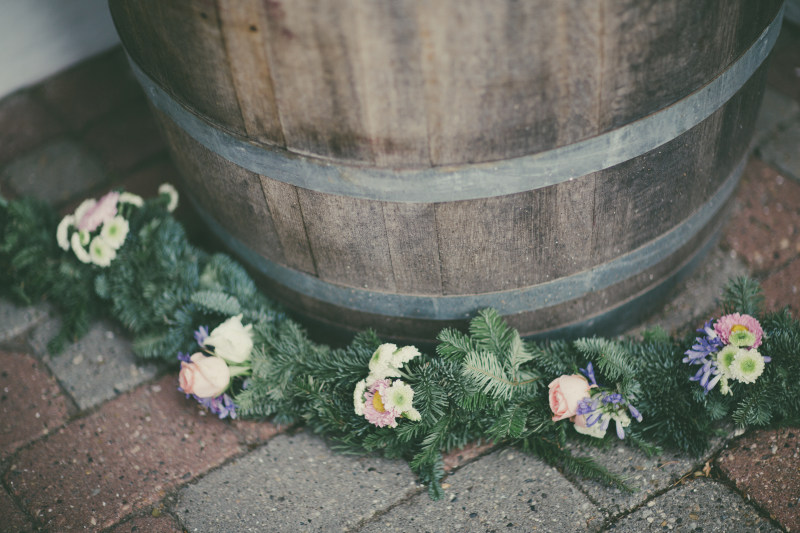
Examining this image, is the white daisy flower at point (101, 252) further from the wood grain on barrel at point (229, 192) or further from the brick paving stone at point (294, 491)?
the brick paving stone at point (294, 491)

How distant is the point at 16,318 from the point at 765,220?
237cm

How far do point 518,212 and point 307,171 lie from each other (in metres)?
0.47

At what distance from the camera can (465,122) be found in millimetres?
1459

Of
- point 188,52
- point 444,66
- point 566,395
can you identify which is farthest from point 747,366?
point 188,52

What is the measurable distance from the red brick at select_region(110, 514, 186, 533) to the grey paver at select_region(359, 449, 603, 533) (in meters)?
0.46

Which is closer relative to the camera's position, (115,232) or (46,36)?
(115,232)

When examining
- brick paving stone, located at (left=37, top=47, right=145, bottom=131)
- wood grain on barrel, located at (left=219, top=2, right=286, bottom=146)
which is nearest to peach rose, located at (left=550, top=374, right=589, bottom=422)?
wood grain on barrel, located at (left=219, top=2, right=286, bottom=146)

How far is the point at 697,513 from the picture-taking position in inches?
67.1

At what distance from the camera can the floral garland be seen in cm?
174

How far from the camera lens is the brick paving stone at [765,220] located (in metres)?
2.28

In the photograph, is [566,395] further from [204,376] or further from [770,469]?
[204,376]

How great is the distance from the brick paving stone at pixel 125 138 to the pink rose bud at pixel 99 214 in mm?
625

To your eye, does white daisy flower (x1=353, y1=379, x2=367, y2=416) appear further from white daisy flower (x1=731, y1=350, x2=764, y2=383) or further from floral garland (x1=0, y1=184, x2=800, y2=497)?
white daisy flower (x1=731, y1=350, x2=764, y2=383)

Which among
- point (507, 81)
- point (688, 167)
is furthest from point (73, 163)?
point (688, 167)
